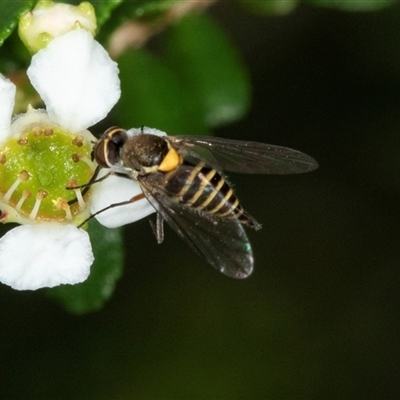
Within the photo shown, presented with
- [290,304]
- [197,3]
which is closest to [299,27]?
[197,3]

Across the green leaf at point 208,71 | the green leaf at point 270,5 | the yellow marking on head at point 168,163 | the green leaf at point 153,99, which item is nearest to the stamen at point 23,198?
the yellow marking on head at point 168,163

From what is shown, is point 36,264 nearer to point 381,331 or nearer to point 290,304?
point 290,304

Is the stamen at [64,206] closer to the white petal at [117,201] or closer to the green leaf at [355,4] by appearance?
the white petal at [117,201]

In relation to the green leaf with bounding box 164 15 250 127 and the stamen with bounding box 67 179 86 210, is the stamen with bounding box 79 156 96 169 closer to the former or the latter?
the stamen with bounding box 67 179 86 210

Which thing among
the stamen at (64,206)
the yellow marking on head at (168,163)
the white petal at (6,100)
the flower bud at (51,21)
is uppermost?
the flower bud at (51,21)

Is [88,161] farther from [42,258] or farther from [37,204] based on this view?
[42,258]

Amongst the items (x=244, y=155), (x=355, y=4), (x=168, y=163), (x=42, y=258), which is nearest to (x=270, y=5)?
(x=355, y=4)
